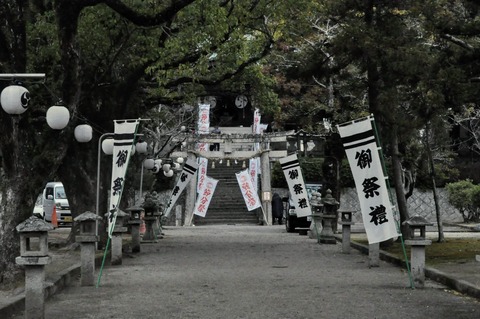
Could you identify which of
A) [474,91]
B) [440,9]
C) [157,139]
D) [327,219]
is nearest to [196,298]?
[474,91]

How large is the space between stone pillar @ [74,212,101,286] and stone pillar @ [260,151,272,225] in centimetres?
2863

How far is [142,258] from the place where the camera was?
18734 mm

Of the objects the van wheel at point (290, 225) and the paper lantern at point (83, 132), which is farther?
the van wheel at point (290, 225)

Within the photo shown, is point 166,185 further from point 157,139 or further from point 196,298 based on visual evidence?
point 196,298

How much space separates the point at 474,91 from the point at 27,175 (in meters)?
8.79

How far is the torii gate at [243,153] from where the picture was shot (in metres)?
41.2

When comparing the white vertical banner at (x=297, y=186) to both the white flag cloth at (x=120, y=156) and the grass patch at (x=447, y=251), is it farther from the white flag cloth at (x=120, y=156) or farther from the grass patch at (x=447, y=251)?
the white flag cloth at (x=120, y=156)

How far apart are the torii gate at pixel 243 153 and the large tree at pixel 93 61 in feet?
52.8

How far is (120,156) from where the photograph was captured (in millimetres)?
14969

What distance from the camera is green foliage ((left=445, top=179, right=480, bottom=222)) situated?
1462 inches

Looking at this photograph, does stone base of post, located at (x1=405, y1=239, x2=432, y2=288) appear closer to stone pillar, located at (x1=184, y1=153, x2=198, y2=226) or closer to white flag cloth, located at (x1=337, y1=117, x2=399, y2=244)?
white flag cloth, located at (x1=337, y1=117, x2=399, y2=244)

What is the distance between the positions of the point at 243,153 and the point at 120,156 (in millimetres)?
27757

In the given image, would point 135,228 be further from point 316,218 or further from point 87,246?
point 316,218

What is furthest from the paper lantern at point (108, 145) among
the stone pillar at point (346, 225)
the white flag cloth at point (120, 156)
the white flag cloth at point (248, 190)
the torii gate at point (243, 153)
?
the torii gate at point (243, 153)
